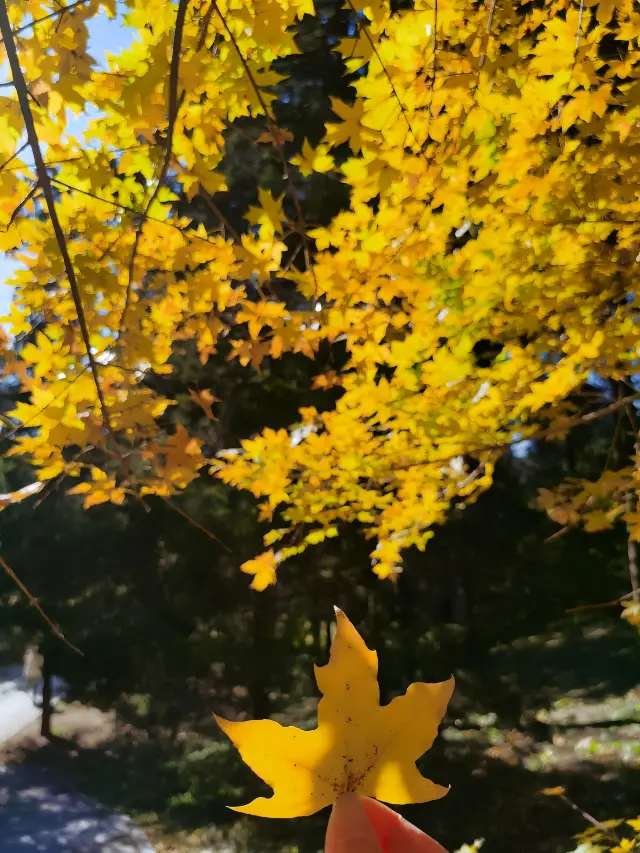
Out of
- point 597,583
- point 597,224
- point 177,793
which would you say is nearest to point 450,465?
point 597,224

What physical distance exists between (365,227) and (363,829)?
156 centimetres

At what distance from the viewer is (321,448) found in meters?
1.99

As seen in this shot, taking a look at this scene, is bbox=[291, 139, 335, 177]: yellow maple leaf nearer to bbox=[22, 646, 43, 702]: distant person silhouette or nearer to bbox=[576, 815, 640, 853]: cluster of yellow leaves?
bbox=[576, 815, 640, 853]: cluster of yellow leaves

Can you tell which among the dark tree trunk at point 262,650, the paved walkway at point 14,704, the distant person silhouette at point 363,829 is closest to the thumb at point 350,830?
the distant person silhouette at point 363,829

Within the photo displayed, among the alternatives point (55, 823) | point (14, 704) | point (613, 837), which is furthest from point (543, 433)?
point (14, 704)

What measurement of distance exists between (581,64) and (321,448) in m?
1.24

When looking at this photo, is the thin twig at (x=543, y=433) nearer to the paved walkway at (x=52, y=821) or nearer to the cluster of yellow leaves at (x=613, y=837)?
the cluster of yellow leaves at (x=613, y=837)

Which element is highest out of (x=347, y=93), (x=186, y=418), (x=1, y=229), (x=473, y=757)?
(x=347, y=93)

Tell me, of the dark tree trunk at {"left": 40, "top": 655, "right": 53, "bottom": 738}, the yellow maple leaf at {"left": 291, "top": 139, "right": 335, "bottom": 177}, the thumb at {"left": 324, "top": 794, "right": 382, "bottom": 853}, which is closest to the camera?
the thumb at {"left": 324, "top": 794, "right": 382, "bottom": 853}

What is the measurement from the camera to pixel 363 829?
30cm

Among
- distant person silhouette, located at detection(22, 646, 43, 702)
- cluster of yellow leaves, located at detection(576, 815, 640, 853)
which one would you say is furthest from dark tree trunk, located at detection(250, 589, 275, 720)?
distant person silhouette, located at detection(22, 646, 43, 702)

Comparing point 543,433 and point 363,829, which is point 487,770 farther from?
point 363,829

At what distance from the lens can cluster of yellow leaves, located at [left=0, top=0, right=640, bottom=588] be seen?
3.63 ft

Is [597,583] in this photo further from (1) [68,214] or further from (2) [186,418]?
(1) [68,214]
